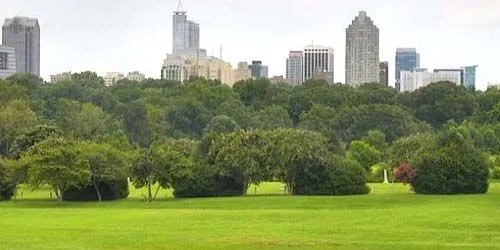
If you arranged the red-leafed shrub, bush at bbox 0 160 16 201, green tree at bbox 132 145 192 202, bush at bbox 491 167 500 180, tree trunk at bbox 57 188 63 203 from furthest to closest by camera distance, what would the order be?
bush at bbox 491 167 500 180 < bush at bbox 0 160 16 201 < tree trunk at bbox 57 188 63 203 < the red-leafed shrub < green tree at bbox 132 145 192 202

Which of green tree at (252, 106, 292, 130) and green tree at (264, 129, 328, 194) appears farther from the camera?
green tree at (252, 106, 292, 130)

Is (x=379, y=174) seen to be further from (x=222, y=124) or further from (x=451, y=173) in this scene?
(x=222, y=124)

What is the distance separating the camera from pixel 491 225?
3716cm

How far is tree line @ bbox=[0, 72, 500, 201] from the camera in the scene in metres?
57.3

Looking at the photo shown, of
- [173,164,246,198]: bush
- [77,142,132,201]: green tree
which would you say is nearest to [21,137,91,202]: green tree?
[77,142,132,201]: green tree

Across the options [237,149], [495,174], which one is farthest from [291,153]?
[495,174]

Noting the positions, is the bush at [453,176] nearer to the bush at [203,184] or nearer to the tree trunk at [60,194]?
the bush at [203,184]

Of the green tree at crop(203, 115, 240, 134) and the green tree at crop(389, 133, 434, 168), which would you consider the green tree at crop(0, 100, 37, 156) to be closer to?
the green tree at crop(203, 115, 240, 134)

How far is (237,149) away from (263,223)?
19.8 metres

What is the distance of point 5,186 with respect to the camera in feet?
200

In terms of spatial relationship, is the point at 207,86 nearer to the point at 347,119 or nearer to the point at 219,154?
the point at 347,119

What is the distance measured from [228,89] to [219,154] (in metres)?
82.2

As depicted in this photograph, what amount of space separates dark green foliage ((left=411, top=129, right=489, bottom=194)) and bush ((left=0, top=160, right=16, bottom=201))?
80.2ft

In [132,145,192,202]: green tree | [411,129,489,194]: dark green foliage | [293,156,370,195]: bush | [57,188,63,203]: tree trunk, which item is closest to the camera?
[411,129,489,194]: dark green foliage
